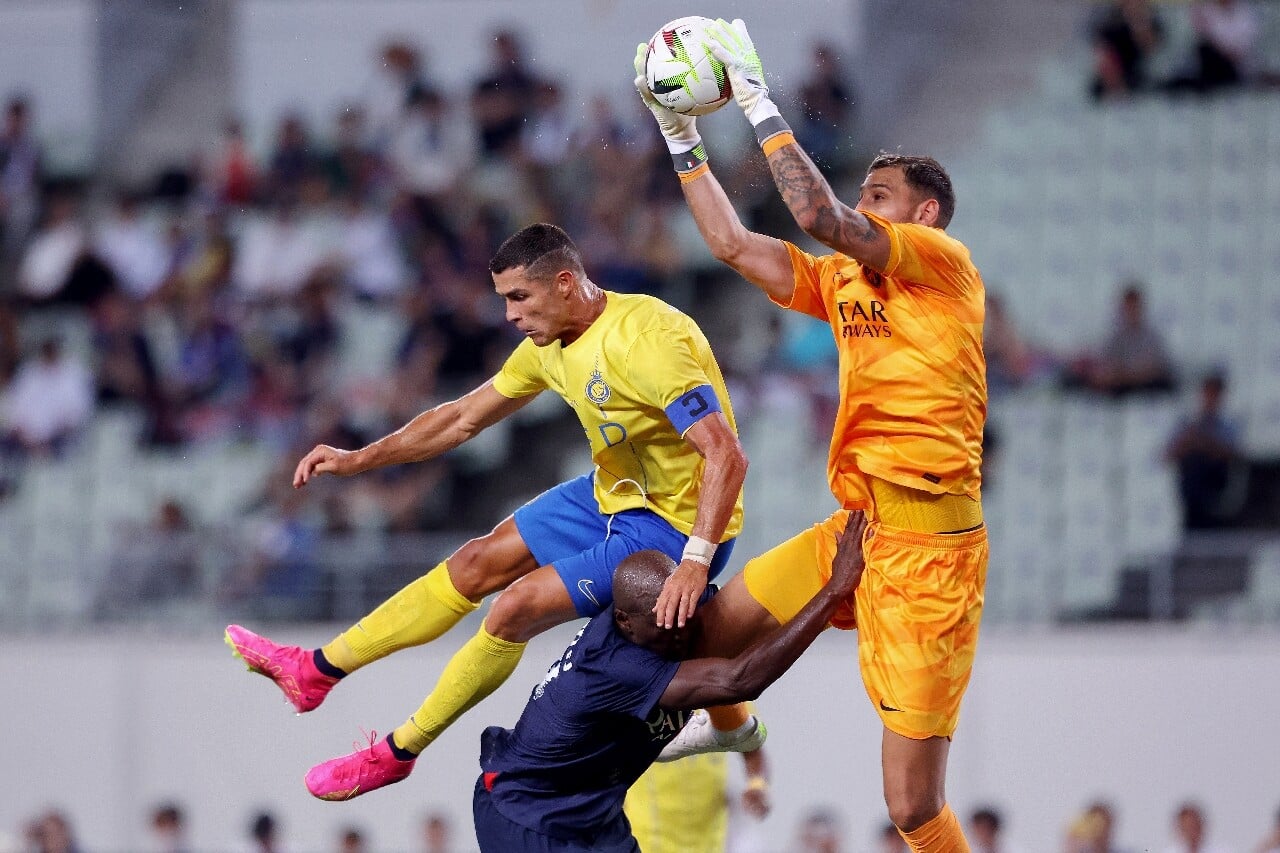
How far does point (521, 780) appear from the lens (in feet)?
21.0

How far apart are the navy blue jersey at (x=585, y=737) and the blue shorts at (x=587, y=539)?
15 cm

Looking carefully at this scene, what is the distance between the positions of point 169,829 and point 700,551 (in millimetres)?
6836

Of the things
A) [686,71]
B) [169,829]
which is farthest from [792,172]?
[169,829]

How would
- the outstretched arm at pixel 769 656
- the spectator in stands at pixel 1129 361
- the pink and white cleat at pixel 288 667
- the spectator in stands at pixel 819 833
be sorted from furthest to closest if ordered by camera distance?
the spectator in stands at pixel 1129 361
the spectator in stands at pixel 819 833
the pink and white cleat at pixel 288 667
the outstretched arm at pixel 769 656

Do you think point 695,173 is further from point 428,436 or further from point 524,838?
point 524,838

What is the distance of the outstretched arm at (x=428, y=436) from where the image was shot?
22.5 feet

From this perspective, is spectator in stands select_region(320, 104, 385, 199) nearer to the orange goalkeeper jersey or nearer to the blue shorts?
the blue shorts

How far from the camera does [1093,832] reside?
1040cm

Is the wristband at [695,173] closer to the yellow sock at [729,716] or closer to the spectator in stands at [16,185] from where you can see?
the yellow sock at [729,716]

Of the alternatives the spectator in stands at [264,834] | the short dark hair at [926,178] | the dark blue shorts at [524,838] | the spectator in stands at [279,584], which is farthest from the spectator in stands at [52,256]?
the short dark hair at [926,178]

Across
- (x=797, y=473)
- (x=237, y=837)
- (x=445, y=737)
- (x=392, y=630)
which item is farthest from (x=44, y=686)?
(x=392, y=630)

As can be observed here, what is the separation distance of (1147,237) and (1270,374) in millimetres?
1313

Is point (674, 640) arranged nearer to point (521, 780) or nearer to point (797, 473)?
Answer: point (521, 780)

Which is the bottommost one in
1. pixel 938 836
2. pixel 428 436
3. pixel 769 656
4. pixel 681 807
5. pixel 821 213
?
pixel 681 807
